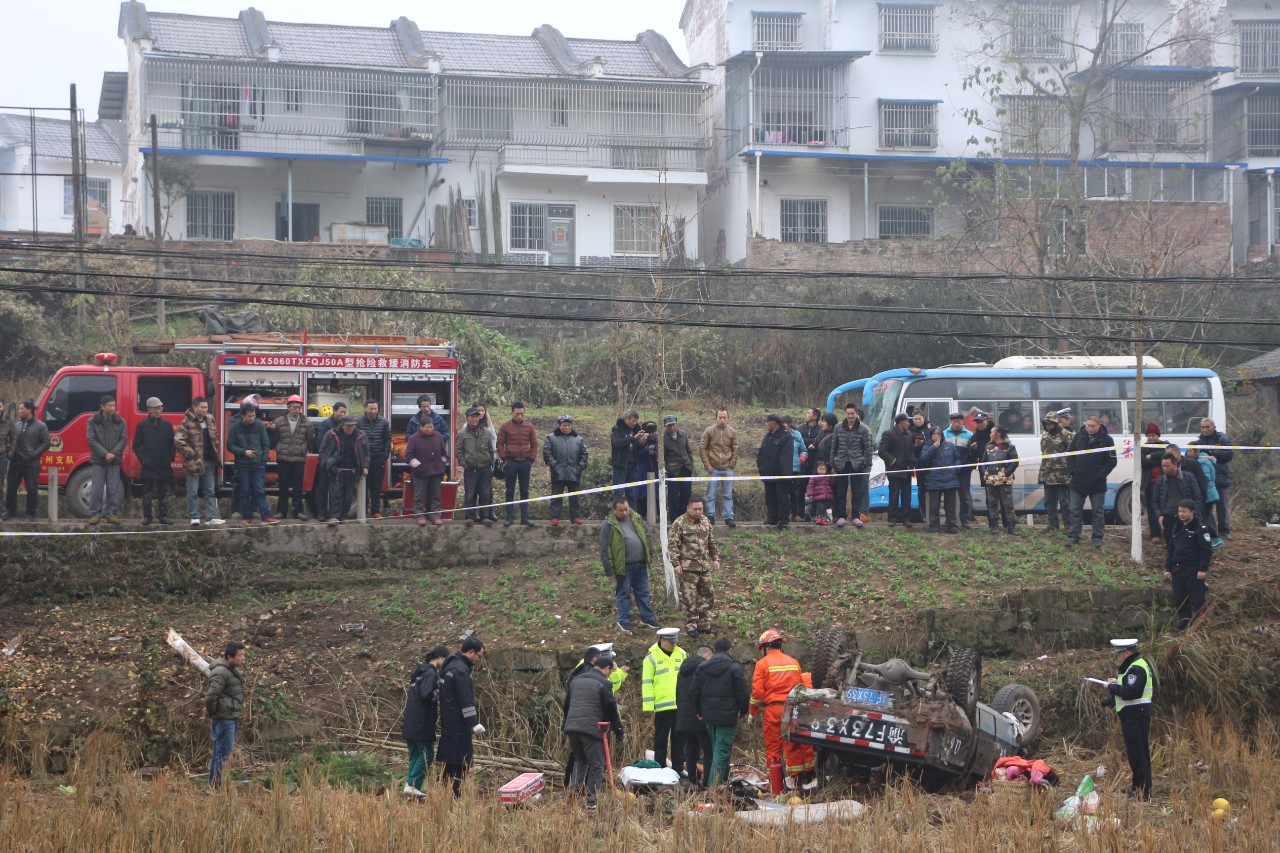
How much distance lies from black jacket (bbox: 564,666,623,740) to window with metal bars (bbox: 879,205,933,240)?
33203mm

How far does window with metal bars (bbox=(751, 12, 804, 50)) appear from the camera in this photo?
44000mm

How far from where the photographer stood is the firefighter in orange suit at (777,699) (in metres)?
13.8

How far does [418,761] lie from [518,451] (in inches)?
275

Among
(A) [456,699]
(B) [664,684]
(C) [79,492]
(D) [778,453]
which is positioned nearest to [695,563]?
(B) [664,684]

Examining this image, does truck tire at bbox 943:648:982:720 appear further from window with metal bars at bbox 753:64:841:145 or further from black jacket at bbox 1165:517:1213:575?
window with metal bars at bbox 753:64:841:145

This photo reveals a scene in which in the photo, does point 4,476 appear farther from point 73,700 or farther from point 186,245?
point 186,245

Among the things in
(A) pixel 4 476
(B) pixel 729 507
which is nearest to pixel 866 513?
(B) pixel 729 507

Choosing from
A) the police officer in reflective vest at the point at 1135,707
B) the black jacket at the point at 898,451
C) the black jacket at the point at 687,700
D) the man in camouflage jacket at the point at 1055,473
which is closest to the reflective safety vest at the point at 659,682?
the black jacket at the point at 687,700

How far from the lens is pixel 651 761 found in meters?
13.9

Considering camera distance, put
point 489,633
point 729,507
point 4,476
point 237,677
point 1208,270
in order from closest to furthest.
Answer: point 237,677
point 489,633
point 4,476
point 729,507
point 1208,270

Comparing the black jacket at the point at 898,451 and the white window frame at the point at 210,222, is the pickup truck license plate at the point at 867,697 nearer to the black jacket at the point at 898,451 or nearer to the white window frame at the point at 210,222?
the black jacket at the point at 898,451

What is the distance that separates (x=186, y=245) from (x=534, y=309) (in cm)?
901

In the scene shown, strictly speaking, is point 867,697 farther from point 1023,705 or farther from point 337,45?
point 337,45

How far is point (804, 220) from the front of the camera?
4359 centimetres
